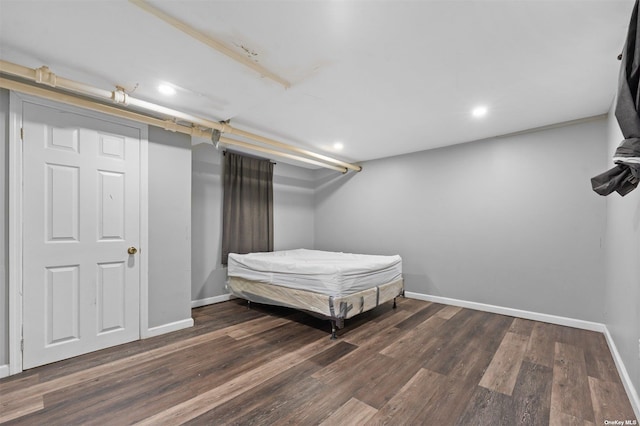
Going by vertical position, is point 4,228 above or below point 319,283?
above

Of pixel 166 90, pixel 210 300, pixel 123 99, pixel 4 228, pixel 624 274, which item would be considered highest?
pixel 166 90

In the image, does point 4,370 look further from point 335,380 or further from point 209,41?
point 209,41

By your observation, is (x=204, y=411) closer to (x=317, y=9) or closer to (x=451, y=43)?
(x=317, y=9)

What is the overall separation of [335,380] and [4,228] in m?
2.83

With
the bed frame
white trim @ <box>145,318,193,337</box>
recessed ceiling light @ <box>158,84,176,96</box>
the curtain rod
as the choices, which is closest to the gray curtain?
the bed frame

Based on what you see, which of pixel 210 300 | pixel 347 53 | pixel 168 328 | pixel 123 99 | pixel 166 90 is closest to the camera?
pixel 347 53

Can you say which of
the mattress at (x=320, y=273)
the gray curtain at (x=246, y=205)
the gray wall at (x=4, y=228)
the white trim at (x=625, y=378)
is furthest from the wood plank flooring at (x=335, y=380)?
the gray curtain at (x=246, y=205)

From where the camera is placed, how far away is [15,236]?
2189mm

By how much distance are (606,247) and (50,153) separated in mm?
5485

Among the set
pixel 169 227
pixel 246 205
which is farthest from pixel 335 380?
pixel 246 205

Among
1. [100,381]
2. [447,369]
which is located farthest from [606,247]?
[100,381]

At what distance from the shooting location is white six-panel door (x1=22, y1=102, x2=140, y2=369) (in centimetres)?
229

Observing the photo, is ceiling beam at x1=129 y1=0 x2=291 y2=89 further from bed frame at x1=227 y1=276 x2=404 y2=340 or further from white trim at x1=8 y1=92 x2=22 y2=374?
bed frame at x1=227 y1=276 x2=404 y2=340

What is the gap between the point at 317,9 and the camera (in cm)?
158
